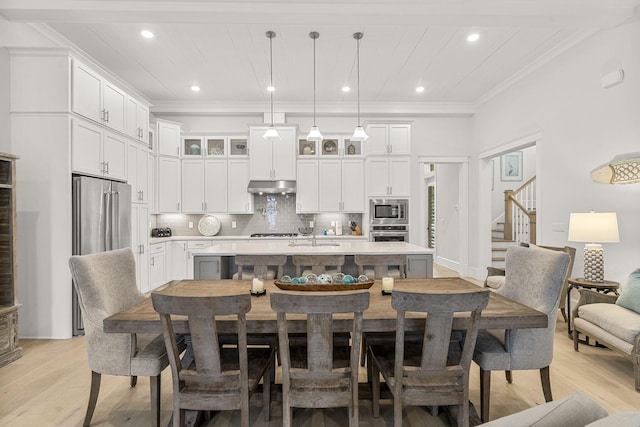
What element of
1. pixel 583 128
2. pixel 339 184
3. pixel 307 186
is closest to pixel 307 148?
pixel 307 186

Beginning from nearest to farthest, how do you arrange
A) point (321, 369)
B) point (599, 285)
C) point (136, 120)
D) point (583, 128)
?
point (321, 369), point (599, 285), point (583, 128), point (136, 120)

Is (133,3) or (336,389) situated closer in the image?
(336,389)

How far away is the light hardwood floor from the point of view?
218 centimetres

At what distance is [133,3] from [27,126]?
1.70 metres

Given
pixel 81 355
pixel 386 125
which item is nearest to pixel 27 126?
pixel 81 355

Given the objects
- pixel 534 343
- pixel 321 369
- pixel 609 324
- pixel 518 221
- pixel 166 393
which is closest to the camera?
pixel 321 369

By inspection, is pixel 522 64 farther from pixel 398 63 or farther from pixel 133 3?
pixel 133 3

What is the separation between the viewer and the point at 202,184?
20.3ft

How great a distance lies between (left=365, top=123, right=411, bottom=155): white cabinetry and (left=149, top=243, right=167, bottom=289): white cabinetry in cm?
376

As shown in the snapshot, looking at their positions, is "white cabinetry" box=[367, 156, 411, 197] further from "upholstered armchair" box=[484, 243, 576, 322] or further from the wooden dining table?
the wooden dining table

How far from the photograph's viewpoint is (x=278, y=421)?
7.06 ft

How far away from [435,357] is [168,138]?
18.5 ft

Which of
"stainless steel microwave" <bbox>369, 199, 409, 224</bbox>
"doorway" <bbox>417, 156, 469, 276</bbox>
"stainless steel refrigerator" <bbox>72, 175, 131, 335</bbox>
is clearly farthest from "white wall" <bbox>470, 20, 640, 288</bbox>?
"stainless steel refrigerator" <bbox>72, 175, 131, 335</bbox>

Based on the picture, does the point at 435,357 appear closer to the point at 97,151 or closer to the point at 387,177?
the point at 97,151
